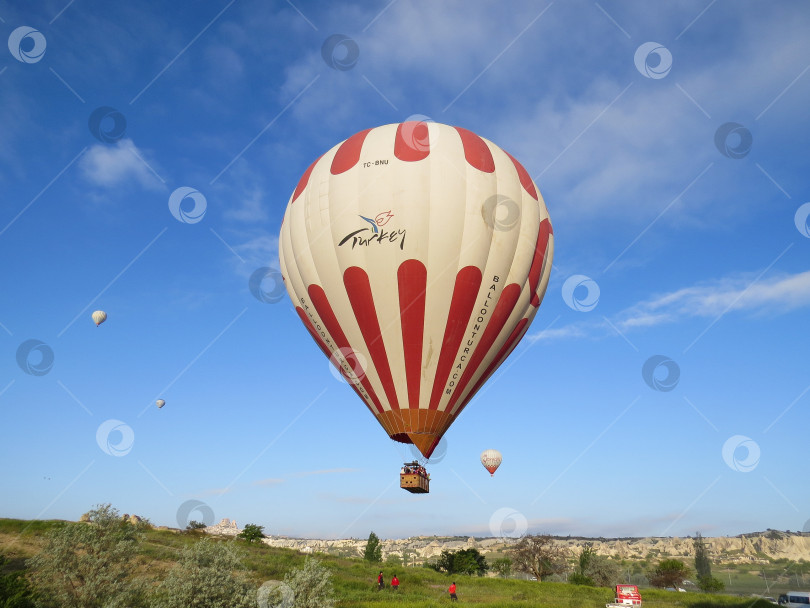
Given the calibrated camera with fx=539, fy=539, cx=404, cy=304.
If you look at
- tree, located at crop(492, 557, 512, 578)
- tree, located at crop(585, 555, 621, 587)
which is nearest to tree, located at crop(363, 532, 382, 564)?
tree, located at crop(492, 557, 512, 578)

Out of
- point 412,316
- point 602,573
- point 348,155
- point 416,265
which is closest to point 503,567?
point 602,573

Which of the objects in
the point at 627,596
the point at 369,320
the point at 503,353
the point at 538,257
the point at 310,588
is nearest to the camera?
the point at 310,588

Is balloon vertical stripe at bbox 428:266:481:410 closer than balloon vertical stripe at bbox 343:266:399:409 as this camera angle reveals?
Yes

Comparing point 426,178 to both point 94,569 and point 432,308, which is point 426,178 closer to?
point 432,308

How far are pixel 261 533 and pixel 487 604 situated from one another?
28828 millimetres

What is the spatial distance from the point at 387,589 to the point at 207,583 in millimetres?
17942

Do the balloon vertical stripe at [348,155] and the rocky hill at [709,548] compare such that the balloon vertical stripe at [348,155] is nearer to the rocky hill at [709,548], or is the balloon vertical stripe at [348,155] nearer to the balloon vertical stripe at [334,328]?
the balloon vertical stripe at [334,328]

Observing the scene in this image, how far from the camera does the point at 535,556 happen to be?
182 ft

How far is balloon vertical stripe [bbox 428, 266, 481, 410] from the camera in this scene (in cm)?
2288

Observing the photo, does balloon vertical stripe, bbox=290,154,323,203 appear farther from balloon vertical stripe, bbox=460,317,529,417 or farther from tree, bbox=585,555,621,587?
tree, bbox=585,555,621,587

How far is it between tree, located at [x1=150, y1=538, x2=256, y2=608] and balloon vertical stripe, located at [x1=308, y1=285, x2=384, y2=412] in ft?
28.7

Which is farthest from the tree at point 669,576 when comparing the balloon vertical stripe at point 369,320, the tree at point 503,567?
the balloon vertical stripe at point 369,320

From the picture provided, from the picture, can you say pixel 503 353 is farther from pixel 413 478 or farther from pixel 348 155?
pixel 348 155

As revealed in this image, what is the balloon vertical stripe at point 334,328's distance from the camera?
79.0ft
